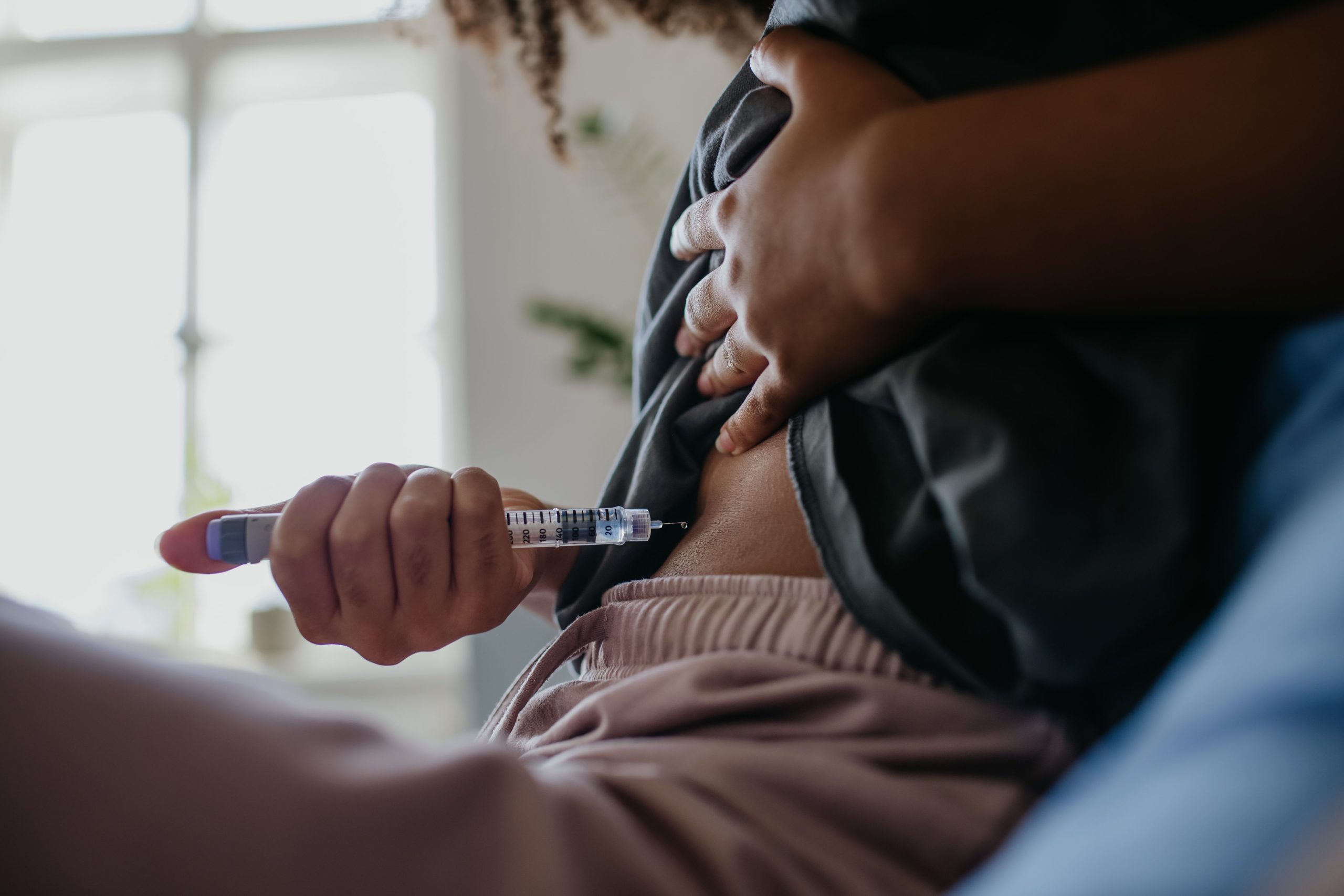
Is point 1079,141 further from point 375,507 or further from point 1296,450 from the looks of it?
point 375,507

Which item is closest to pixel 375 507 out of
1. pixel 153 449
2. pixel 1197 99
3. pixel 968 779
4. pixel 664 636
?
pixel 664 636

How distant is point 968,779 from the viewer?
1.11 ft

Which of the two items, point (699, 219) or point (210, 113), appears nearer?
point (699, 219)

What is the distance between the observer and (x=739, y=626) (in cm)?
43

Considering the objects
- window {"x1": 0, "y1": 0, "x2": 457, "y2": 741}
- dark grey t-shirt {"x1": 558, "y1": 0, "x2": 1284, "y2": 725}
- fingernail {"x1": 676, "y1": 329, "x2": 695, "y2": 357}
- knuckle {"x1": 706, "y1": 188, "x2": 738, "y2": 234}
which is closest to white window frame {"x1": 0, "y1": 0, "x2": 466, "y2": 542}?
window {"x1": 0, "y1": 0, "x2": 457, "y2": 741}

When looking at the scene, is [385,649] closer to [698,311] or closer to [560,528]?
[560,528]

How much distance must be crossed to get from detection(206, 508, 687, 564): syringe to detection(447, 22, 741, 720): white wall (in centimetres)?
189

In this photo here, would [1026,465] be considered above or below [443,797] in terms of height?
above

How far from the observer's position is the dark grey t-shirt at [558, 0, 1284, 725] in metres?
0.33

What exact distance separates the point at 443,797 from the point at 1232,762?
24 cm

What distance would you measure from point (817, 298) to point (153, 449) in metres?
2.98

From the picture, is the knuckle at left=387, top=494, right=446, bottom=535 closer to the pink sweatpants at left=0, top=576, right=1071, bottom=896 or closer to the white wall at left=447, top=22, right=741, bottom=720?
the pink sweatpants at left=0, top=576, right=1071, bottom=896

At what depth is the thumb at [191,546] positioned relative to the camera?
1.73 feet

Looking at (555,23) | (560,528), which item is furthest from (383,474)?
Result: (555,23)
